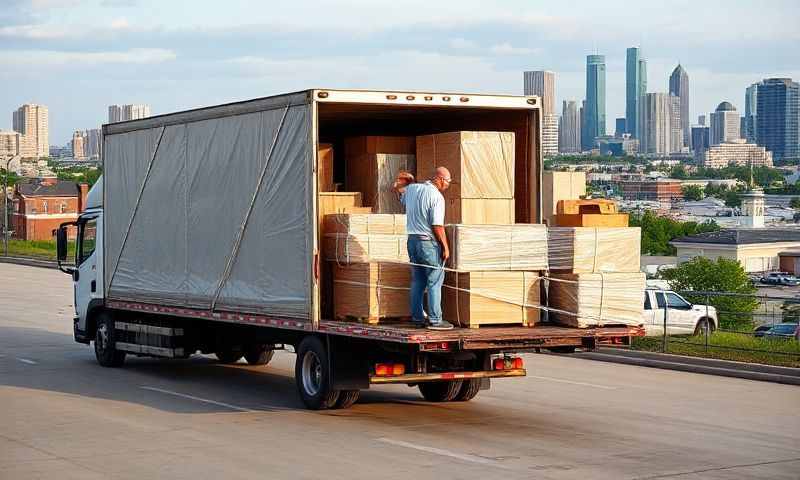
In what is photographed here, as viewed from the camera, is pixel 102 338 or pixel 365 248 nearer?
pixel 365 248

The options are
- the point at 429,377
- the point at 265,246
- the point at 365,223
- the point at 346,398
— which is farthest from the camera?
the point at 265,246

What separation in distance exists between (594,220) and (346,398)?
3.50 metres

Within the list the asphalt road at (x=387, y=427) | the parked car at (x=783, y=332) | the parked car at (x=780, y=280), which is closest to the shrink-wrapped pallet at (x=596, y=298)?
the asphalt road at (x=387, y=427)

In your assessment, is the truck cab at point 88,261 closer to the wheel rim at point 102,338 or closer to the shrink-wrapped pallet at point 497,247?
the wheel rim at point 102,338

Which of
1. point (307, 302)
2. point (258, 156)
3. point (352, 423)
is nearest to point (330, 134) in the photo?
point (258, 156)

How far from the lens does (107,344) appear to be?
2000cm

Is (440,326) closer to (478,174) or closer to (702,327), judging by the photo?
(478,174)

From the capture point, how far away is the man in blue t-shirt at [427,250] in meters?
13.6

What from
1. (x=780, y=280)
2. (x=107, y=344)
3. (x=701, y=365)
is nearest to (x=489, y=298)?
(x=701, y=365)

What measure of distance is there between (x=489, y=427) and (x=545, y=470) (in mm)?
2682

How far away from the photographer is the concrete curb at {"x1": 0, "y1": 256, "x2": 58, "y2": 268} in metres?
60.2

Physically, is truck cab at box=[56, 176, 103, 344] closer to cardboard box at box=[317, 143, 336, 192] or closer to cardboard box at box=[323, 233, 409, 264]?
cardboard box at box=[317, 143, 336, 192]

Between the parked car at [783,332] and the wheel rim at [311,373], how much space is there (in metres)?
10.0

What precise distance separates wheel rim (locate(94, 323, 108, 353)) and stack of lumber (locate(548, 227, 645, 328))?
336 inches
